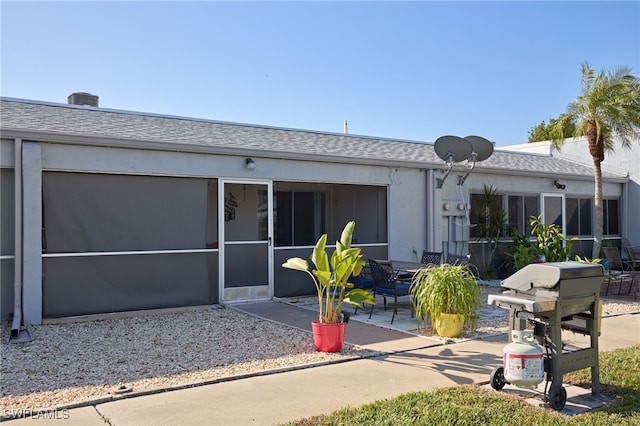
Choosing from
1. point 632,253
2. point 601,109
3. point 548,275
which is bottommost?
point 632,253

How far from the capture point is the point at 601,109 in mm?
13539

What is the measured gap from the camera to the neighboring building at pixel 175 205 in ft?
27.0

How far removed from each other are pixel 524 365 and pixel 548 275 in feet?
2.69

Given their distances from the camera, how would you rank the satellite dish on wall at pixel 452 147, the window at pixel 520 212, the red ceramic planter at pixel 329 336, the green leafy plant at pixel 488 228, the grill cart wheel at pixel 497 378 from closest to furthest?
1. the grill cart wheel at pixel 497 378
2. the red ceramic planter at pixel 329 336
3. the satellite dish on wall at pixel 452 147
4. the green leafy plant at pixel 488 228
5. the window at pixel 520 212

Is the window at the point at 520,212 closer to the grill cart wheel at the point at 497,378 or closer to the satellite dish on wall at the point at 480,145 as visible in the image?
the satellite dish on wall at the point at 480,145

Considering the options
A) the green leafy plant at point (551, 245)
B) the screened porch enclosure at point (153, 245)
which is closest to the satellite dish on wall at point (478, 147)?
the green leafy plant at point (551, 245)

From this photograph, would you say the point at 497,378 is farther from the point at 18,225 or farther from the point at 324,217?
the point at 324,217

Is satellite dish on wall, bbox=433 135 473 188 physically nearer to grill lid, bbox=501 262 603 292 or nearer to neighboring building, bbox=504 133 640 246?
grill lid, bbox=501 262 603 292

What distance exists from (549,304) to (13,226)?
7.63 metres

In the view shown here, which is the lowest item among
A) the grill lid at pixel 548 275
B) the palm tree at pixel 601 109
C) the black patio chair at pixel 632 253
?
the black patio chair at pixel 632 253

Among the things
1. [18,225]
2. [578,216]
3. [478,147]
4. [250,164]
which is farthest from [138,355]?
[578,216]

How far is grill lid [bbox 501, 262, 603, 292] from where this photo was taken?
465 cm

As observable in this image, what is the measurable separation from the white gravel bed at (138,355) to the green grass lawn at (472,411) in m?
1.65

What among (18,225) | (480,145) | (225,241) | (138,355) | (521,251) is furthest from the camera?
(521,251)
